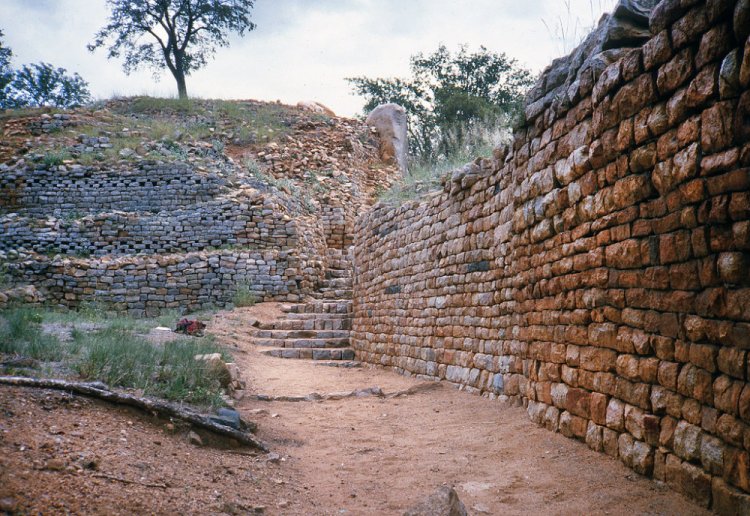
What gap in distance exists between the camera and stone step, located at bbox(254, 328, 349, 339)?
1162 cm

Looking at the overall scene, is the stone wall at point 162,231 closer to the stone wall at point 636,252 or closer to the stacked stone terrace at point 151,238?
the stacked stone terrace at point 151,238

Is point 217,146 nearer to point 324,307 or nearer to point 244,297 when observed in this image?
point 244,297

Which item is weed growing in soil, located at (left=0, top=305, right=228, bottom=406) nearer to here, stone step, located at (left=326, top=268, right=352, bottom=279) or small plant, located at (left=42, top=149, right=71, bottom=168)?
stone step, located at (left=326, top=268, right=352, bottom=279)

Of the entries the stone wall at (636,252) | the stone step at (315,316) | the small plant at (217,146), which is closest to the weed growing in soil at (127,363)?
the stone wall at (636,252)

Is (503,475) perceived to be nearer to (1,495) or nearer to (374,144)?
(1,495)

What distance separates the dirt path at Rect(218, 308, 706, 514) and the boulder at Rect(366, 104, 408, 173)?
63.3ft

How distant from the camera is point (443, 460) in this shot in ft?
13.9

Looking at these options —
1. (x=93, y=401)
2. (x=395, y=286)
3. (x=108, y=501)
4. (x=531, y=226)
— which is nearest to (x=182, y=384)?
(x=93, y=401)

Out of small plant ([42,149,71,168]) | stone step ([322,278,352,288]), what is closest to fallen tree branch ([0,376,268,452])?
stone step ([322,278,352,288])

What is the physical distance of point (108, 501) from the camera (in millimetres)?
2557

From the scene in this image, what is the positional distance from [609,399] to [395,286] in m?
5.58

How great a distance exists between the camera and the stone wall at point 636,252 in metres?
2.47

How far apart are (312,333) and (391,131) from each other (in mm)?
15806

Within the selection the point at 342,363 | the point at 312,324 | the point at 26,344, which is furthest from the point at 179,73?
the point at 26,344
